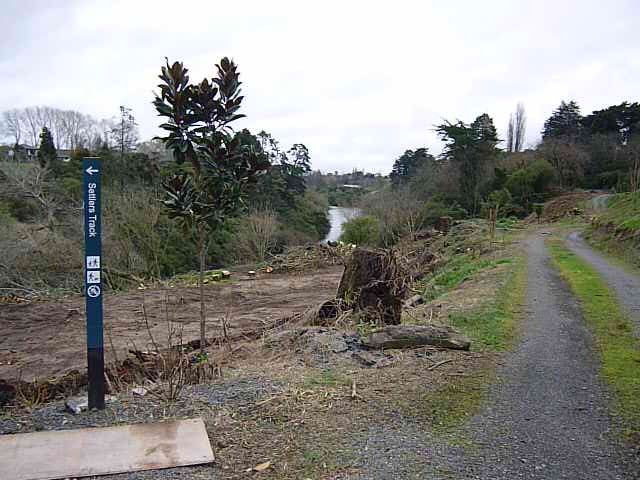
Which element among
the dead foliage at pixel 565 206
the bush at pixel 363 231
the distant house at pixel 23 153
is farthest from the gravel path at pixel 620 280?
the distant house at pixel 23 153

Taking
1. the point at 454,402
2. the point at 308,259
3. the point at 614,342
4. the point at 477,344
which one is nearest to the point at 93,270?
the point at 454,402

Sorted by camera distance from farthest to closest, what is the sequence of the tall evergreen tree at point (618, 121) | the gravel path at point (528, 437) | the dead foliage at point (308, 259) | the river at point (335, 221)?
1. the tall evergreen tree at point (618, 121)
2. the river at point (335, 221)
3. the dead foliage at point (308, 259)
4. the gravel path at point (528, 437)

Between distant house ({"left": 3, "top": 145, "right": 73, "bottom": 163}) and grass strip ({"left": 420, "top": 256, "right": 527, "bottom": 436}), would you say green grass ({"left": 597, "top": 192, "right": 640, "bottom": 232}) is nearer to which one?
grass strip ({"left": 420, "top": 256, "right": 527, "bottom": 436})

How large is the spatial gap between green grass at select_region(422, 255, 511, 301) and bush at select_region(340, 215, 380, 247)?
12470 mm

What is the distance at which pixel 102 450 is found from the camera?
3.79m

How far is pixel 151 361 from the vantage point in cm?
603

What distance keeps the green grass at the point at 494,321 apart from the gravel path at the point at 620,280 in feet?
5.12

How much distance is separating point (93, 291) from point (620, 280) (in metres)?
11.1

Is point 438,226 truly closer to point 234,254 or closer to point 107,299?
point 234,254

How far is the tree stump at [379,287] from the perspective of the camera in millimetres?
7359

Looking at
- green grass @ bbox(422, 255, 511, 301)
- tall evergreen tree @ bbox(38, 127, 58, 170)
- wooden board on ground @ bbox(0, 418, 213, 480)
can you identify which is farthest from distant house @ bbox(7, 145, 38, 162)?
wooden board on ground @ bbox(0, 418, 213, 480)

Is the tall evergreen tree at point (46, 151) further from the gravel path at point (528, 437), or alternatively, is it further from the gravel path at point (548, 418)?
the gravel path at point (528, 437)

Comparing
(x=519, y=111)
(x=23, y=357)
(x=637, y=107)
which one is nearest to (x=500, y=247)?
(x=23, y=357)

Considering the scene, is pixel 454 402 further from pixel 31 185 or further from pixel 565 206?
pixel 565 206
